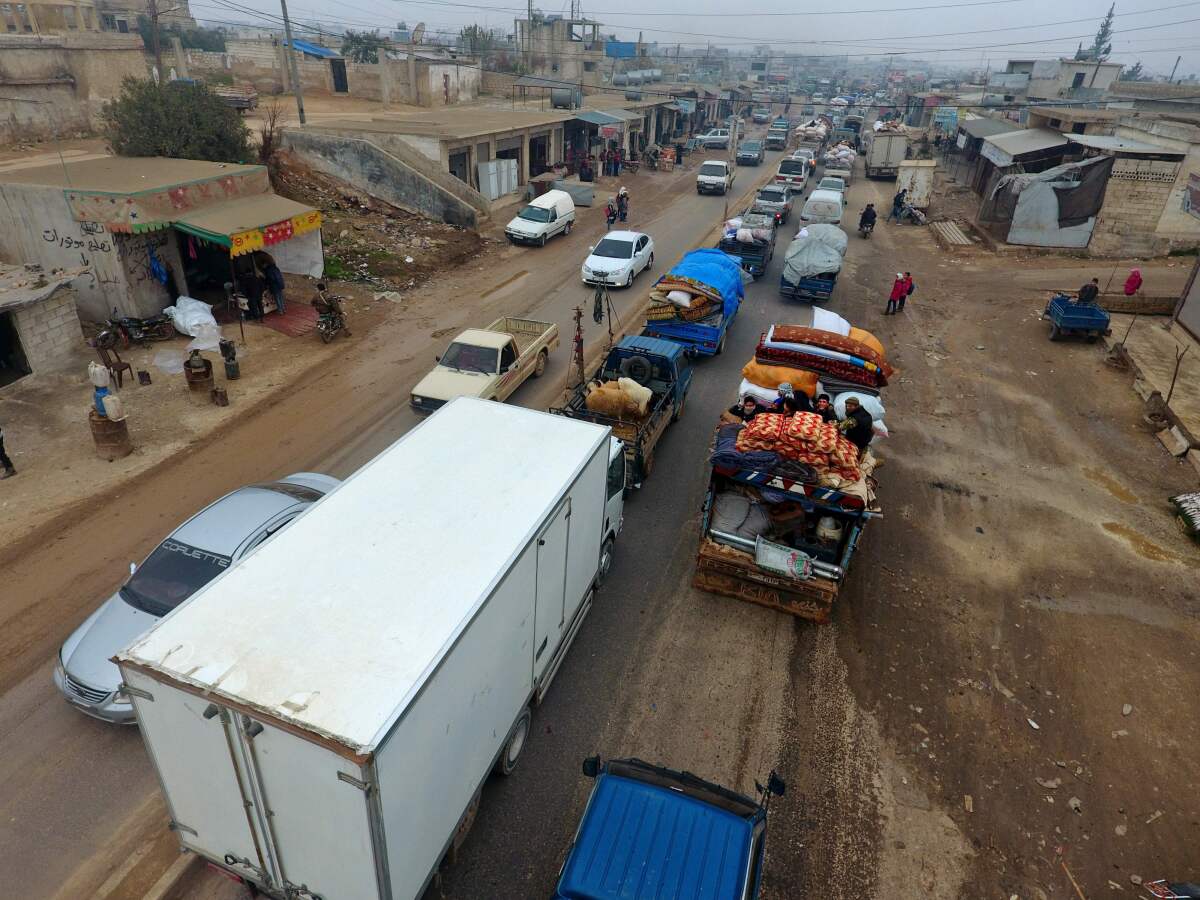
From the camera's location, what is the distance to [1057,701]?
813 centimetres

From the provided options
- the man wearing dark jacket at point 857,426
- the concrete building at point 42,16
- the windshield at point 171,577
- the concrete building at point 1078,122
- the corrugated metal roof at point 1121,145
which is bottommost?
the windshield at point 171,577

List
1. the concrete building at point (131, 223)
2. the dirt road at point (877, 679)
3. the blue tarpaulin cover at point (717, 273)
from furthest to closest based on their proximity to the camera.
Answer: the blue tarpaulin cover at point (717, 273) → the concrete building at point (131, 223) → the dirt road at point (877, 679)

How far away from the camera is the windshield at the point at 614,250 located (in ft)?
71.7

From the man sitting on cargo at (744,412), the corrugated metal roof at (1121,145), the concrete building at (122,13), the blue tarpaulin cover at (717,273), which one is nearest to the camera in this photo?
the man sitting on cargo at (744,412)

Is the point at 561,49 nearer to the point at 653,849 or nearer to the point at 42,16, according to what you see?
the point at 42,16

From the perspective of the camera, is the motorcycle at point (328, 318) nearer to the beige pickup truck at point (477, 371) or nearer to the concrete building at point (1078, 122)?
the beige pickup truck at point (477, 371)

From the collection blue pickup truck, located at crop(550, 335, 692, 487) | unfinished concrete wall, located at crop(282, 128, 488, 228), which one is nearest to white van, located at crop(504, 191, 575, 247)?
unfinished concrete wall, located at crop(282, 128, 488, 228)

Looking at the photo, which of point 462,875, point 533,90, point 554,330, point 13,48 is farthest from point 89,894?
point 533,90

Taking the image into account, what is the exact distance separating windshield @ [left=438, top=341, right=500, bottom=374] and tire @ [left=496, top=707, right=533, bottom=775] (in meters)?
7.89

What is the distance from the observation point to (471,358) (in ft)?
44.3

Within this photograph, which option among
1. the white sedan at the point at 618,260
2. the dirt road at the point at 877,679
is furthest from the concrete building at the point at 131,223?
the white sedan at the point at 618,260

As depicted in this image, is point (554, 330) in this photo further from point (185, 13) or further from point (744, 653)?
point (185, 13)

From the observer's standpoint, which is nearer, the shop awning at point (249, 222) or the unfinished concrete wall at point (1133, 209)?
the shop awning at point (249, 222)

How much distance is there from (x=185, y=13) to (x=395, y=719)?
422ft
